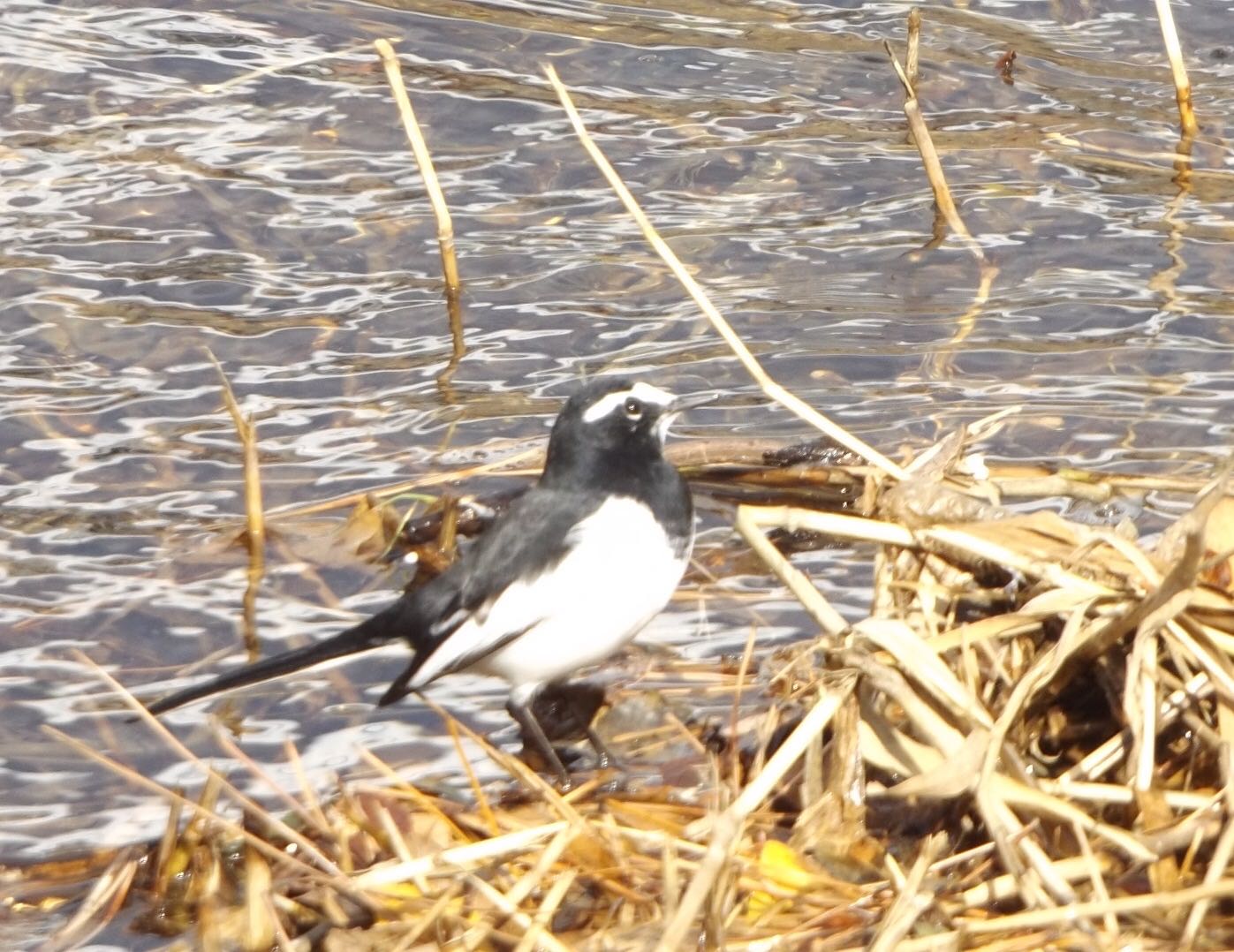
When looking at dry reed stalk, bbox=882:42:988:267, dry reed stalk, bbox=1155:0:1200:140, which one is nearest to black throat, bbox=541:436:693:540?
dry reed stalk, bbox=882:42:988:267

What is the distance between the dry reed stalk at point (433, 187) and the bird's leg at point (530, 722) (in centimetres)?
264

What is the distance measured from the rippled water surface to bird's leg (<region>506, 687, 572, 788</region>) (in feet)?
0.69

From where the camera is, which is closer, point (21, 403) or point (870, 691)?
point (870, 691)

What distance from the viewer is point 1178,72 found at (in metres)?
8.41

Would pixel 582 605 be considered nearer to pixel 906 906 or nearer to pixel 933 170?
pixel 906 906

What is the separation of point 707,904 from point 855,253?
5.29m

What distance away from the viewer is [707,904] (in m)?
3.22

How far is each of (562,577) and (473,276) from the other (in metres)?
3.53

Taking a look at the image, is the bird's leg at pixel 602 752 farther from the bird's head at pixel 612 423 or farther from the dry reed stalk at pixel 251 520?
the dry reed stalk at pixel 251 520

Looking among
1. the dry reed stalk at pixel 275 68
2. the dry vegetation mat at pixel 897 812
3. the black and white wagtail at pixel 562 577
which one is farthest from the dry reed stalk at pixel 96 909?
the dry reed stalk at pixel 275 68

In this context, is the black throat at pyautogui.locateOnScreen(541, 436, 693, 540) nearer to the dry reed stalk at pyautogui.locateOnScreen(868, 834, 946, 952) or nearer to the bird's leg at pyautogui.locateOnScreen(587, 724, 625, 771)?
the bird's leg at pyautogui.locateOnScreen(587, 724, 625, 771)

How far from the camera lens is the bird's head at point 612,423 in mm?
4977

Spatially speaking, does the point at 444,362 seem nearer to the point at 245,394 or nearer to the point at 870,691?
the point at 245,394

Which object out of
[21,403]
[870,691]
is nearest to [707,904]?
[870,691]
